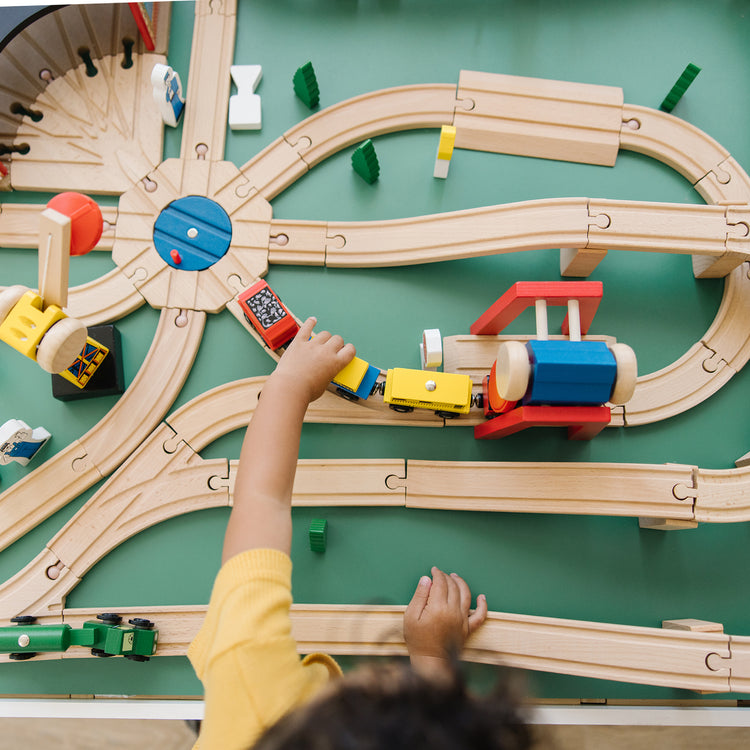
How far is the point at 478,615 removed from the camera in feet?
3.47

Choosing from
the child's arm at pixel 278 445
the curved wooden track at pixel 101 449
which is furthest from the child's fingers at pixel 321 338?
the curved wooden track at pixel 101 449

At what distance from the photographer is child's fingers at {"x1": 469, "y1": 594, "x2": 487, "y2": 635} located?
105cm

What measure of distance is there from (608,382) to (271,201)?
2.70 feet

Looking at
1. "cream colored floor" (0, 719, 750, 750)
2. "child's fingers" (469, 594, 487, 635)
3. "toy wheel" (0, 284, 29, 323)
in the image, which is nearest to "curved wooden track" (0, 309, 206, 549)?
"toy wheel" (0, 284, 29, 323)

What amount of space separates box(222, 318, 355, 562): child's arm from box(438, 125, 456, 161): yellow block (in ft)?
1.53

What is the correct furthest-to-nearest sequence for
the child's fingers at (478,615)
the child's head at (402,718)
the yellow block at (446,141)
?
the yellow block at (446,141) < the child's fingers at (478,615) < the child's head at (402,718)

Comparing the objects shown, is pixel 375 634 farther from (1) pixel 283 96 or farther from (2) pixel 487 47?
(2) pixel 487 47

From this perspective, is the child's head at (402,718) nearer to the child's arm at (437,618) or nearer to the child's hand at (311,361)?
the child's arm at (437,618)

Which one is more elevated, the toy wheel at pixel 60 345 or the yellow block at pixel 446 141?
the yellow block at pixel 446 141

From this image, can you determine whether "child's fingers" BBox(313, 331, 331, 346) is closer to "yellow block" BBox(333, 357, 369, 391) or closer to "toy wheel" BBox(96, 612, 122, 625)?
"yellow block" BBox(333, 357, 369, 391)

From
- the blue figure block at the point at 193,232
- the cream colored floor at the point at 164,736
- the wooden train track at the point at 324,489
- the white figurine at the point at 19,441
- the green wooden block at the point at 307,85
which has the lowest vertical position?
the cream colored floor at the point at 164,736

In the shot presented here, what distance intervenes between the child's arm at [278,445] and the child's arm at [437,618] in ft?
1.17

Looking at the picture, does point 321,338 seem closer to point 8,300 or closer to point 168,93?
point 8,300

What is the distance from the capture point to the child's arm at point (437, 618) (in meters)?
1.00
